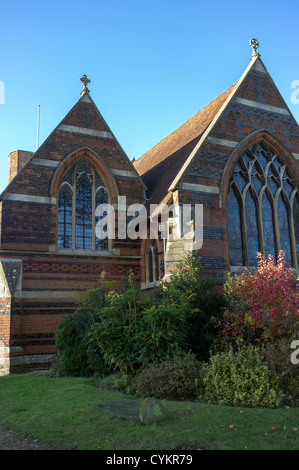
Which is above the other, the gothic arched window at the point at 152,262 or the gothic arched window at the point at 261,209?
the gothic arched window at the point at 261,209

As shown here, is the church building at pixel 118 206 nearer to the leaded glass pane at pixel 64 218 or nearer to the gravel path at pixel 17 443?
the leaded glass pane at pixel 64 218

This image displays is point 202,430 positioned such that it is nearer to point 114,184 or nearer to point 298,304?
point 298,304

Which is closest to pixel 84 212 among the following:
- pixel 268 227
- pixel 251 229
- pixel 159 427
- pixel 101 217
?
pixel 101 217

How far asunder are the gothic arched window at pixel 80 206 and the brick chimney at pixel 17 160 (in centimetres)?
971

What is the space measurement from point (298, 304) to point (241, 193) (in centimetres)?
694

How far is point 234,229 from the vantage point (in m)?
14.9

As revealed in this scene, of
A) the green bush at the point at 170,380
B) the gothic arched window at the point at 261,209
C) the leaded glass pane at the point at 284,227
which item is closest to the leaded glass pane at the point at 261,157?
the gothic arched window at the point at 261,209

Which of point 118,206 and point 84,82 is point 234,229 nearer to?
point 118,206

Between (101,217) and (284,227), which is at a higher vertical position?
(101,217)

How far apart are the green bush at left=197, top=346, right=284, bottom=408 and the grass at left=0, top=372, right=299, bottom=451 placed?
73cm

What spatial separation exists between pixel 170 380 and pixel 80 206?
958 centimetres

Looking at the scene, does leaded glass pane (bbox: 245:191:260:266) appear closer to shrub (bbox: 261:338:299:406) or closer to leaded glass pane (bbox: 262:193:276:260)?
leaded glass pane (bbox: 262:193:276:260)

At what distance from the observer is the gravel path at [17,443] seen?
5.52 m
